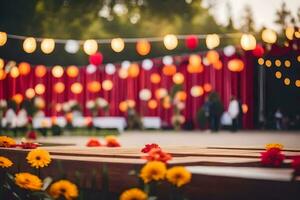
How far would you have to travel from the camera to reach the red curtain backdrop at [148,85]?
17.9 metres

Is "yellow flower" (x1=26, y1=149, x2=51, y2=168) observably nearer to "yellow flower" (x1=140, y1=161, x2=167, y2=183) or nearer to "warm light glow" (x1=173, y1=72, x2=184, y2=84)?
"yellow flower" (x1=140, y1=161, x2=167, y2=183)

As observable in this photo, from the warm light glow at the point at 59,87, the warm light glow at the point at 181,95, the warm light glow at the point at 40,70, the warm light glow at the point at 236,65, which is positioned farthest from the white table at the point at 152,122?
the warm light glow at the point at 40,70

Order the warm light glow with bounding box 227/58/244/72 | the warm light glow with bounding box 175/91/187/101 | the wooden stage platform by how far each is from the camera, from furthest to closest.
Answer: the warm light glow with bounding box 175/91/187/101 < the warm light glow with bounding box 227/58/244/72 < the wooden stage platform

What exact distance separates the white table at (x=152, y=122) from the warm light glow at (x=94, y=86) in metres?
2.14

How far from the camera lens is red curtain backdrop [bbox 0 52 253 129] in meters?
17.9

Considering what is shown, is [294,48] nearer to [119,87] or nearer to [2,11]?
[119,87]

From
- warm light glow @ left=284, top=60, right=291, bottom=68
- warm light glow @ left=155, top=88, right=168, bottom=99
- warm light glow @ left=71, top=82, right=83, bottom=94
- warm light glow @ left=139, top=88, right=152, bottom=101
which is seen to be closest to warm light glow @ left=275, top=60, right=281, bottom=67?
warm light glow @ left=284, top=60, right=291, bottom=68

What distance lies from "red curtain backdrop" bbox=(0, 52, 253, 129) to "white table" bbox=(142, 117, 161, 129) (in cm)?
48

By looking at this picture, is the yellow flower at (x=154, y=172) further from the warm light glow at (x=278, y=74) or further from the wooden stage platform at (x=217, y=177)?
the warm light glow at (x=278, y=74)

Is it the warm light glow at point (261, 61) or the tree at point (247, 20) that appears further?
the tree at point (247, 20)

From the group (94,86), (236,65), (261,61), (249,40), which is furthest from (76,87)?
(249,40)

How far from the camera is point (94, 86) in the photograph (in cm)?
1972

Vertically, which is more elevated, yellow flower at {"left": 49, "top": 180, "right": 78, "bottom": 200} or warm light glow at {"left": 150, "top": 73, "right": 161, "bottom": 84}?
warm light glow at {"left": 150, "top": 73, "right": 161, "bottom": 84}

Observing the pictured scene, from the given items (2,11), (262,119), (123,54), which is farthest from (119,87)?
(2,11)
